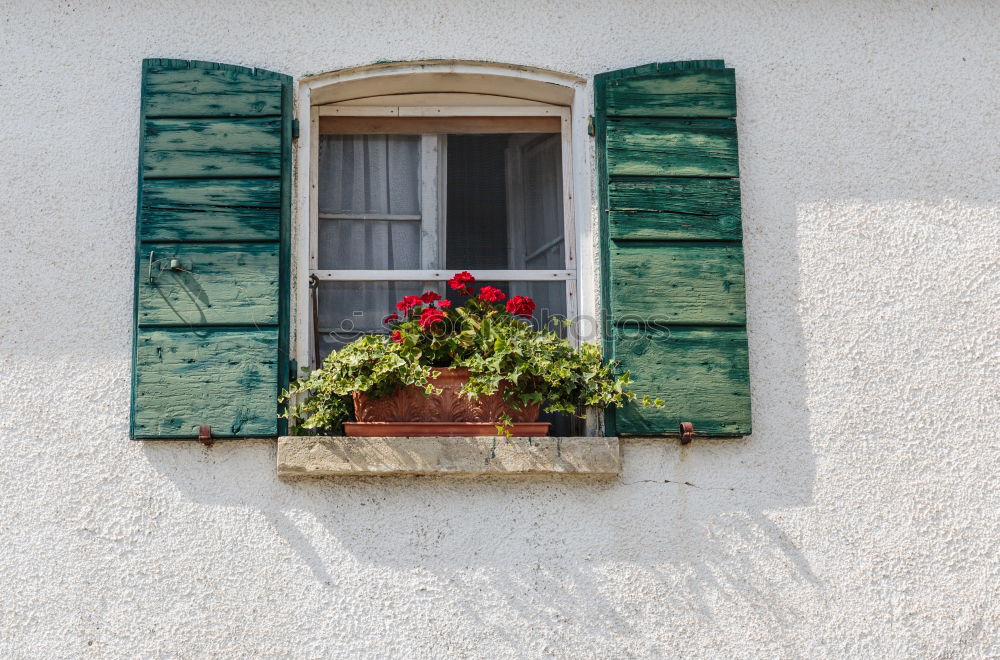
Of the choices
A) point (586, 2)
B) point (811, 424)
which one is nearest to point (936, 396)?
point (811, 424)

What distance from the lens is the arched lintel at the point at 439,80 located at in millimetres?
4066

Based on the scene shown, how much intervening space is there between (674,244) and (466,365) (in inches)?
32.9

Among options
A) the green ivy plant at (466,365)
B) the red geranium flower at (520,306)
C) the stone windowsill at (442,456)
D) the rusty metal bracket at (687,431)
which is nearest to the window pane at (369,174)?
the green ivy plant at (466,365)

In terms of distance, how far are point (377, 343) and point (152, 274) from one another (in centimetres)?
79

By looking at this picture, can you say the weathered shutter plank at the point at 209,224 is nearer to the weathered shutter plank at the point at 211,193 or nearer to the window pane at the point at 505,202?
the weathered shutter plank at the point at 211,193

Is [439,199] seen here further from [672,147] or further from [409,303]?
[672,147]

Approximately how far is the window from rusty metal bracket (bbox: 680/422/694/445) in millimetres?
678

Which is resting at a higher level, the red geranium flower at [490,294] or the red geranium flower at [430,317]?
the red geranium flower at [490,294]

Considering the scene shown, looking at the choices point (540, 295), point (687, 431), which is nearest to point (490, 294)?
point (540, 295)

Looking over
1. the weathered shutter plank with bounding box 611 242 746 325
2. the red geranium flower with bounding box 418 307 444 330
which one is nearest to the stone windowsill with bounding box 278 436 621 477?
the red geranium flower with bounding box 418 307 444 330

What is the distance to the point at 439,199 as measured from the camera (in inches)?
168

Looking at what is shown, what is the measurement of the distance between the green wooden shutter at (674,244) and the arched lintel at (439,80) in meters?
0.17

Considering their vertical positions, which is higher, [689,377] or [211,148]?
[211,148]

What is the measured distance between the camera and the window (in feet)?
13.6
